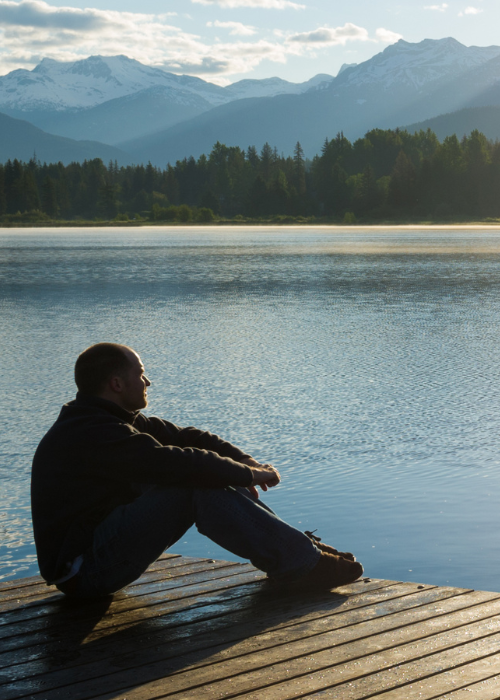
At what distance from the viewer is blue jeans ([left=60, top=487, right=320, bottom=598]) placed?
162 inches

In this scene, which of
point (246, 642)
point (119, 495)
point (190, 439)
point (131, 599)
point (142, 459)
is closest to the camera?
point (246, 642)

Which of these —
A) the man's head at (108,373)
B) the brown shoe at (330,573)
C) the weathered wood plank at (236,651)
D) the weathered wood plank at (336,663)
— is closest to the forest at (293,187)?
the brown shoe at (330,573)

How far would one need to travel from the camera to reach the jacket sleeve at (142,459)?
3.91 metres

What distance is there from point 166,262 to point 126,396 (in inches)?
1504

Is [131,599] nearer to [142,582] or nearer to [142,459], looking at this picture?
[142,582]

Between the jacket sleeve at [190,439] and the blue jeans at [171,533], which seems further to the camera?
the jacket sleeve at [190,439]

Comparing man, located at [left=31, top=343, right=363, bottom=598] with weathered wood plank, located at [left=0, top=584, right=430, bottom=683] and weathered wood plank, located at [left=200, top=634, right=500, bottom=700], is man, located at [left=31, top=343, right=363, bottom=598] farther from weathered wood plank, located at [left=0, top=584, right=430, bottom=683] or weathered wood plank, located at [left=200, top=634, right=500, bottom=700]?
weathered wood plank, located at [left=200, top=634, right=500, bottom=700]

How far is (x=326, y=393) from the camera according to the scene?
11.8 meters

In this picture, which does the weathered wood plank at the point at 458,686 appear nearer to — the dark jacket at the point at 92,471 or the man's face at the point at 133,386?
the dark jacket at the point at 92,471

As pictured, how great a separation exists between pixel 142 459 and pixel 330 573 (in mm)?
Result: 1279

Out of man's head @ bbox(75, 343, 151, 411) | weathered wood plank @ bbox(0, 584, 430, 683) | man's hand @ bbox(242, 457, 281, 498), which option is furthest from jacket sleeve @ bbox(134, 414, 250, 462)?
weathered wood plank @ bbox(0, 584, 430, 683)

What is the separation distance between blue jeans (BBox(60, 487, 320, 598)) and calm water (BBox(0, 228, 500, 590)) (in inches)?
71.7

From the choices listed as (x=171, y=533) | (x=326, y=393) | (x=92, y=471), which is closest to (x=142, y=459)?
(x=92, y=471)

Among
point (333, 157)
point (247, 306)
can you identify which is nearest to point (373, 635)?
point (247, 306)
